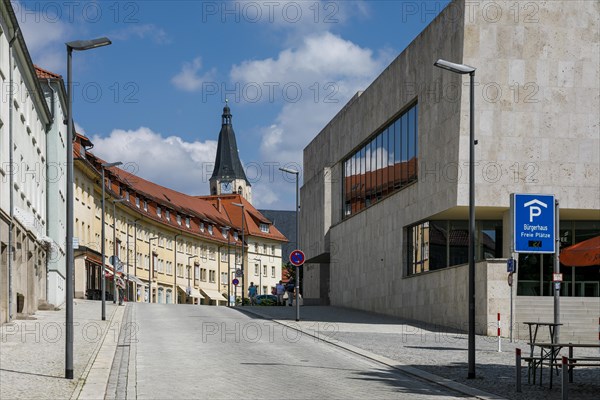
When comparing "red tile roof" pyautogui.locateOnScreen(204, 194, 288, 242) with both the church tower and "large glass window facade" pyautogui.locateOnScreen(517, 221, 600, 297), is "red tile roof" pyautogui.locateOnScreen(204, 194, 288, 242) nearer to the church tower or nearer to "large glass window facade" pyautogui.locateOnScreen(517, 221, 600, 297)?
the church tower

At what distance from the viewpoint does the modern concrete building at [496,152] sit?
1458 inches

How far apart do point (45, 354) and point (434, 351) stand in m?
10.2

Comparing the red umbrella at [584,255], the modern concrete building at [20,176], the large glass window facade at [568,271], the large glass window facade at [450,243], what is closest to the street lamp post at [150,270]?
the modern concrete building at [20,176]

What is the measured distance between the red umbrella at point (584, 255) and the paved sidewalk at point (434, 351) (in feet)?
7.15

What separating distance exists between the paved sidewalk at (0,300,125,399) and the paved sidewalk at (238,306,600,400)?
262 inches

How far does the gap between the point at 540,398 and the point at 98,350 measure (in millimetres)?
11668

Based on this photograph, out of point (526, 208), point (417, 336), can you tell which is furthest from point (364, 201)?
point (526, 208)

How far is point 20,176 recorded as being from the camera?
35.8m

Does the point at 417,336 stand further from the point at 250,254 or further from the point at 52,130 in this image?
the point at 250,254

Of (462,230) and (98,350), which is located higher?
(462,230)

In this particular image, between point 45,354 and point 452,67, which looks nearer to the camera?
point 452,67

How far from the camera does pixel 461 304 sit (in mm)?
37094

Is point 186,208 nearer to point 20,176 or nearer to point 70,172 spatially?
point 20,176

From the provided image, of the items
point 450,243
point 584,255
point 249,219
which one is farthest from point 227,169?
point 584,255
